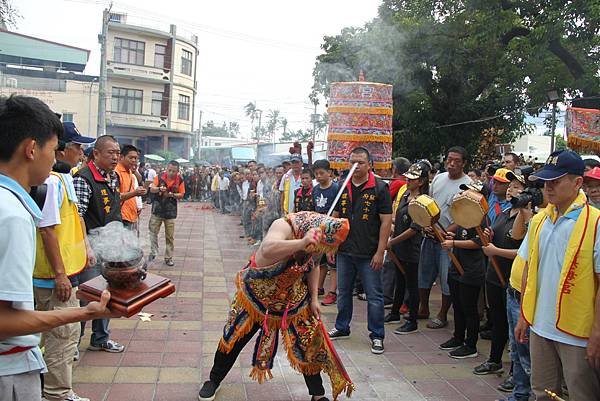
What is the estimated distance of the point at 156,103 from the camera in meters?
38.7

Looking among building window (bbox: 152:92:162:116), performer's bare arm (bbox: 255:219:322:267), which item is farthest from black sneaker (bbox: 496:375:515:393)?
building window (bbox: 152:92:162:116)

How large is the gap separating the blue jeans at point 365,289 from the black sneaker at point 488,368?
94 cm

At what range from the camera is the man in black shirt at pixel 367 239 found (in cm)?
522

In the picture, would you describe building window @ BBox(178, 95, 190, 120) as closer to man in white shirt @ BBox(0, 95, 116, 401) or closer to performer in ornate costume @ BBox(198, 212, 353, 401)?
performer in ornate costume @ BBox(198, 212, 353, 401)

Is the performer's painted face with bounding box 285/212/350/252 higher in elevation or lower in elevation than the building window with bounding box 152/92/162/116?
lower

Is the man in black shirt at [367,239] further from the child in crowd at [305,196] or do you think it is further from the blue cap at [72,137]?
the blue cap at [72,137]

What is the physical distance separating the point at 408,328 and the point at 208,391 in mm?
2681

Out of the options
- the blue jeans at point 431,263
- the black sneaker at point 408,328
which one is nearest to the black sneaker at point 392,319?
the black sneaker at point 408,328

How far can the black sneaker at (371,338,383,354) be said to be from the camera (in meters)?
5.13

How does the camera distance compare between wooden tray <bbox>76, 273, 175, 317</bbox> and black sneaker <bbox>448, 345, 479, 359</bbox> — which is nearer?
wooden tray <bbox>76, 273, 175, 317</bbox>

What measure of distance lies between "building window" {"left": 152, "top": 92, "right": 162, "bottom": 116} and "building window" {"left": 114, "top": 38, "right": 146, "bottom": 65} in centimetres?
243

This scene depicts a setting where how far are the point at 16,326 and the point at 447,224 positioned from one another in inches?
196

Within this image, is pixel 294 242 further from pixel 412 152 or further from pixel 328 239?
pixel 412 152

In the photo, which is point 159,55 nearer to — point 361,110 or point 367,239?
point 361,110
